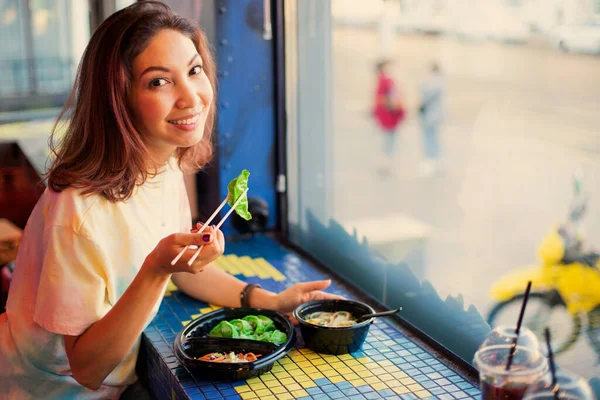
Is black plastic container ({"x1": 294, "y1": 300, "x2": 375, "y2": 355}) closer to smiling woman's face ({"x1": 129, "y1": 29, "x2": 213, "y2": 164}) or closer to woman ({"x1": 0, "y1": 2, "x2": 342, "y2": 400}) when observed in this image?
woman ({"x1": 0, "y1": 2, "x2": 342, "y2": 400})

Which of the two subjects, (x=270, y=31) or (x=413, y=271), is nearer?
(x=413, y=271)

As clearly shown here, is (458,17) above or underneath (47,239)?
above

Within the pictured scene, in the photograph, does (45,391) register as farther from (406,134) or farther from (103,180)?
(406,134)

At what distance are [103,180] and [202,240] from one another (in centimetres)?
42

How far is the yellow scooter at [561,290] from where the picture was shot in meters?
1.59

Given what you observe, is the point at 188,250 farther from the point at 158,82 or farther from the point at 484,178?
the point at 484,178

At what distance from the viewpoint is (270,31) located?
9.45 feet

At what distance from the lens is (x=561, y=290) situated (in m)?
1.72

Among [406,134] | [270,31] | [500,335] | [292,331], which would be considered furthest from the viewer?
[406,134]

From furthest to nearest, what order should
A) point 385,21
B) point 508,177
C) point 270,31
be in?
point 270,31 < point 385,21 < point 508,177

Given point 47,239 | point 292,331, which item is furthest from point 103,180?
point 292,331

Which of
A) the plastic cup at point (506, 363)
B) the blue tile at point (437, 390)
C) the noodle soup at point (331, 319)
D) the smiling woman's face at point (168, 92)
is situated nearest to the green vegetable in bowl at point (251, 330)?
the noodle soup at point (331, 319)

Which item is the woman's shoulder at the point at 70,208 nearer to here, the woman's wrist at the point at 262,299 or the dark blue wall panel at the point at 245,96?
the woman's wrist at the point at 262,299

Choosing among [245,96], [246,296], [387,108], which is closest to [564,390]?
[246,296]
